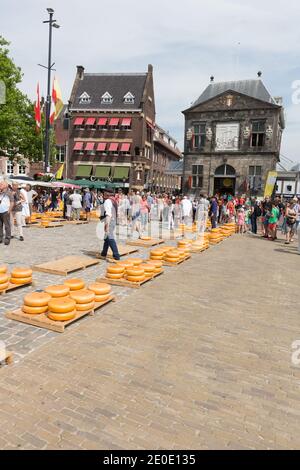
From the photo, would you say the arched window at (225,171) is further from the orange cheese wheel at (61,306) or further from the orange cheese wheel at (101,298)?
Answer: the orange cheese wheel at (61,306)

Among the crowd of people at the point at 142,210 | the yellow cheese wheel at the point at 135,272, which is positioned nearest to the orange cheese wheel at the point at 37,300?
the yellow cheese wheel at the point at 135,272

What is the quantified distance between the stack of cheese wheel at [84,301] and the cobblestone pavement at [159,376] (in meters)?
0.21

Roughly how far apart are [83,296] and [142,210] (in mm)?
9712

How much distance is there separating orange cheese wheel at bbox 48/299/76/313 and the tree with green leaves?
2585 centimetres

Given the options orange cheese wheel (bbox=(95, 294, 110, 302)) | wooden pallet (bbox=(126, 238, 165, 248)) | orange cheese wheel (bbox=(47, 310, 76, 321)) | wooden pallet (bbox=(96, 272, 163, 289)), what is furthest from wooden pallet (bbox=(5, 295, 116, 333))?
wooden pallet (bbox=(126, 238, 165, 248))

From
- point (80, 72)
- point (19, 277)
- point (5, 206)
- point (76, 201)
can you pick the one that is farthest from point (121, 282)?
point (80, 72)

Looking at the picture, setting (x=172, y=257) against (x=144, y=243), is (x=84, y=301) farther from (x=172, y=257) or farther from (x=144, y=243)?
(x=144, y=243)

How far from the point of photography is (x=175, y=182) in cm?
7112

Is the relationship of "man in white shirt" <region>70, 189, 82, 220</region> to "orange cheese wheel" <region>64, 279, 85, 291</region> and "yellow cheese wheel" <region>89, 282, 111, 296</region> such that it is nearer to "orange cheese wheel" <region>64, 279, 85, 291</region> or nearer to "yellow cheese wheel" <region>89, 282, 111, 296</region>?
"orange cheese wheel" <region>64, 279, 85, 291</region>

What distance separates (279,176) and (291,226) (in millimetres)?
24809

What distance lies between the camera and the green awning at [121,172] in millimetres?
44312

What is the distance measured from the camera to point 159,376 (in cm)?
407
